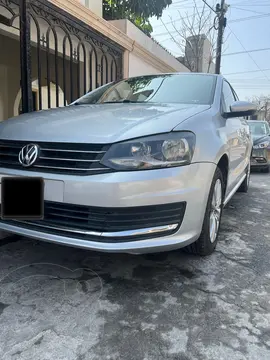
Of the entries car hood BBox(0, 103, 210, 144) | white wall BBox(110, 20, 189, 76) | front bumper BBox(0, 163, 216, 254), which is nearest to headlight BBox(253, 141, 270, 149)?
white wall BBox(110, 20, 189, 76)

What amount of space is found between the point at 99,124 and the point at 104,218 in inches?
25.1

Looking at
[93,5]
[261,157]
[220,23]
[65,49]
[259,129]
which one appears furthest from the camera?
[220,23]

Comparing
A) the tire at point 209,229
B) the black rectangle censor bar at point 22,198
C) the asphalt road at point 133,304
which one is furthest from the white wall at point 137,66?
the black rectangle censor bar at point 22,198

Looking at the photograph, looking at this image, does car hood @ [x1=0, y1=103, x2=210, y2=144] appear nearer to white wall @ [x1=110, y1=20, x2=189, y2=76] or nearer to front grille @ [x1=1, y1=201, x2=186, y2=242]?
front grille @ [x1=1, y1=201, x2=186, y2=242]

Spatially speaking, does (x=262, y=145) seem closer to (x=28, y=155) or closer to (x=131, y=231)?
(x=131, y=231)

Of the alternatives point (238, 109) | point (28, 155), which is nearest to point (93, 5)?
point (238, 109)

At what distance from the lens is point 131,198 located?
6.41 ft

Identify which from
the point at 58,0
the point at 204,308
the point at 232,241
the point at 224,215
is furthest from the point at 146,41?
the point at 204,308

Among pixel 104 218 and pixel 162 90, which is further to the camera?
pixel 162 90

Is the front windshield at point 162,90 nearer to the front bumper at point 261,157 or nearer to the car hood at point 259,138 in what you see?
the front bumper at point 261,157

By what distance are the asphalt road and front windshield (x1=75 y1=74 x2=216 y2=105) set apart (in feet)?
4.46

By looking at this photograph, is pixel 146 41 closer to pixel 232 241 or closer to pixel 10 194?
pixel 232 241

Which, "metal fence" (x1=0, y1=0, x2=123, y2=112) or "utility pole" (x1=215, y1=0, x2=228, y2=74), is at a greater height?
"utility pole" (x1=215, y1=0, x2=228, y2=74)

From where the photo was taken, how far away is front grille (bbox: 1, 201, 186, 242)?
2000 mm
